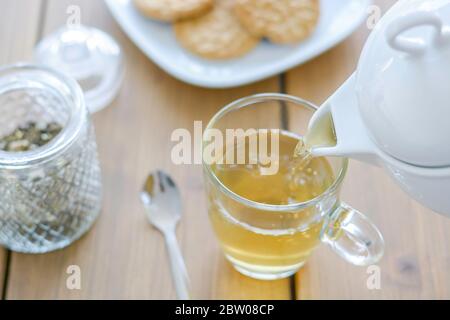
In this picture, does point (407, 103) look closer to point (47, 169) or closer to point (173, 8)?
point (47, 169)

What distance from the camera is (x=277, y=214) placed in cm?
73

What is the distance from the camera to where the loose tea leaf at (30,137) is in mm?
856

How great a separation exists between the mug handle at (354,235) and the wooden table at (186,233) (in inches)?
3.4

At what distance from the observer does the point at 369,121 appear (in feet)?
1.90

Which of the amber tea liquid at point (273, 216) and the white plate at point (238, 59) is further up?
the white plate at point (238, 59)

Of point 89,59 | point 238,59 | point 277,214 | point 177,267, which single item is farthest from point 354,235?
point 89,59

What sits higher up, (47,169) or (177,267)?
(47,169)

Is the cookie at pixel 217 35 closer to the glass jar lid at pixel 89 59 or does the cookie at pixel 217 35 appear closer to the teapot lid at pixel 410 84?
the glass jar lid at pixel 89 59

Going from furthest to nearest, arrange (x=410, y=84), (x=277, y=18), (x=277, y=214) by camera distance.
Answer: (x=277, y=18) < (x=277, y=214) < (x=410, y=84)

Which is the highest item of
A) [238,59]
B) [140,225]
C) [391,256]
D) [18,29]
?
[18,29]

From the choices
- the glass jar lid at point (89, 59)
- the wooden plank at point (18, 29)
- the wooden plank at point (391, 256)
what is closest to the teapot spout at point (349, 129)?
the wooden plank at point (391, 256)

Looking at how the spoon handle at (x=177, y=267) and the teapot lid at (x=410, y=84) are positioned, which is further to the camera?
the spoon handle at (x=177, y=267)

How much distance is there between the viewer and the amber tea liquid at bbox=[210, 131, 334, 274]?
753 millimetres

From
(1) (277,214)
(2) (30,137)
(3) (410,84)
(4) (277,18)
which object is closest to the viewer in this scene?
(3) (410,84)
